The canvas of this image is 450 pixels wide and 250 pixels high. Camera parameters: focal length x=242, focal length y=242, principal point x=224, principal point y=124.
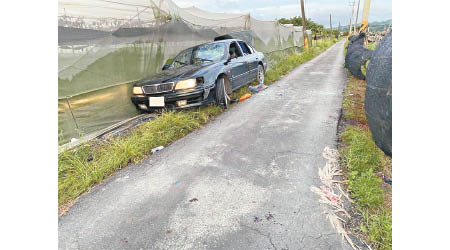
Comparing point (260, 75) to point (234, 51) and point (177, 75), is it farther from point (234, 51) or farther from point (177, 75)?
point (177, 75)

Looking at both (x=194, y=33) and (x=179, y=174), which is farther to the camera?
(x=194, y=33)

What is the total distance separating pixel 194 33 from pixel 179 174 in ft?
16.6

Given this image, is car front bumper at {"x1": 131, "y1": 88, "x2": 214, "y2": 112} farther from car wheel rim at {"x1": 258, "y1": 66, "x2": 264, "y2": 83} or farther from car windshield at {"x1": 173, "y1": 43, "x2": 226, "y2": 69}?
car wheel rim at {"x1": 258, "y1": 66, "x2": 264, "y2": 83}

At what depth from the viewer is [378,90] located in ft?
6.75

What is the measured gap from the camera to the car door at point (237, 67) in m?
5.63

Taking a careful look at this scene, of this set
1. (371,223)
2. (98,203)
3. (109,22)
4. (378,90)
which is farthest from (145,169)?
(109,22)

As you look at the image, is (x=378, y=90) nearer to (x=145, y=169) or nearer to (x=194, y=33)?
(x=145, y=169)

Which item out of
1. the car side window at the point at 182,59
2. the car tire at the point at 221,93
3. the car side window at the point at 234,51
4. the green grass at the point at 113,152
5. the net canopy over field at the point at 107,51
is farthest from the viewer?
the car side window at the point at 234,51

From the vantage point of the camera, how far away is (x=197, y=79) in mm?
4480

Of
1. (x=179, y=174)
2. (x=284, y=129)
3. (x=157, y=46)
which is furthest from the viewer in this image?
(x=157, y=46)

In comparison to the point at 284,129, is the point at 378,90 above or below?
above

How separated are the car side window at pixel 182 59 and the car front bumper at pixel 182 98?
1362mm

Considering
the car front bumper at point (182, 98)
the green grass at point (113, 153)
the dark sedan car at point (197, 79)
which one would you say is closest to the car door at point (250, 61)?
the dark sedan car at point (197, 79)

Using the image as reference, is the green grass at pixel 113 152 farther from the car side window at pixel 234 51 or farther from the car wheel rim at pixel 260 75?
the car wheel rim at pixel 260 75
